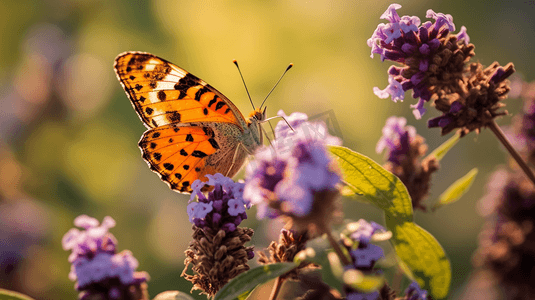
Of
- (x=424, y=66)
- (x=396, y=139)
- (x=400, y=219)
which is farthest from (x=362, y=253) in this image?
(x=396, y=139)

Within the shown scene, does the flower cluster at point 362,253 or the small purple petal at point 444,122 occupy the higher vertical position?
the small purple petal at point 444,122

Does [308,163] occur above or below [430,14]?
below

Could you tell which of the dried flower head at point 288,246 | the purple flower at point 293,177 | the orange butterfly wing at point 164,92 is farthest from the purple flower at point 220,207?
the orange butterfly wing at point 164,92

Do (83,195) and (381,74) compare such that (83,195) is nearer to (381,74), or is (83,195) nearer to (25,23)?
(25,23)

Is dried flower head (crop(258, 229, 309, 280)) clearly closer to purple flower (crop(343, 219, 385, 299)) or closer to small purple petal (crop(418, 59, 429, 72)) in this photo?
purple flower (crop(343, 219, 385, 299))

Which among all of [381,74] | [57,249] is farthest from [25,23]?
[381,74]

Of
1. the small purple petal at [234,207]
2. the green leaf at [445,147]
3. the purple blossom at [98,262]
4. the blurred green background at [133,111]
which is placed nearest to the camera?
the purple blossom at [98,262]

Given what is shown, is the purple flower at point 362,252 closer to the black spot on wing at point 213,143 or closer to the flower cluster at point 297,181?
the flower cluster at point 297,181
